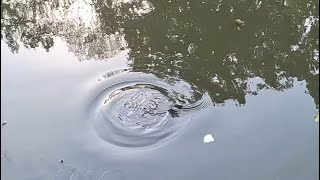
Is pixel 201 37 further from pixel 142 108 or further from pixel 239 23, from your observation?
pixel 142 108

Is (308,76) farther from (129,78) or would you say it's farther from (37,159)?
(37,159)

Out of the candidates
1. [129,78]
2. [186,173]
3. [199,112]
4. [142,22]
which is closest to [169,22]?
[142,22]

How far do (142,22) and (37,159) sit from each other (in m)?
2.16

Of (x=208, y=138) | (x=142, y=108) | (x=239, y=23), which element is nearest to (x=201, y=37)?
(x=239, y=23)

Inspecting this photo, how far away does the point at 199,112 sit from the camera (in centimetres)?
397

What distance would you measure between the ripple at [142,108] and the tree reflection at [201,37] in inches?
6.4

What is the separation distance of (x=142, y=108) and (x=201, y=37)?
4.00 feet

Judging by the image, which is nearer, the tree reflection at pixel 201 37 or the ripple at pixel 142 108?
the ripple at pixel 142 108

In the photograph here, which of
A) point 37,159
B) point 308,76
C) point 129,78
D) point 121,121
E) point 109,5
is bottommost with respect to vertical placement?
point 37,159

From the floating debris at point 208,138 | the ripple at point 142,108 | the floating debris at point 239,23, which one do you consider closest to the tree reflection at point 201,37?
the floating debris at point 239,23

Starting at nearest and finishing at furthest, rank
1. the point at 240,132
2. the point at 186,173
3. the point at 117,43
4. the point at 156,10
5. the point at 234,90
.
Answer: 1. the point at 186,173
2. the point at 240,132
3. the point at 234,90
4. the point at 117,43
5. the point at 156,10

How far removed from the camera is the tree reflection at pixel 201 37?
4.42m

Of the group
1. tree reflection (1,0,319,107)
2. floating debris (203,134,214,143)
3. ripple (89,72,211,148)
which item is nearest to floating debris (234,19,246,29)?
tree reflection (1,0,319,107)

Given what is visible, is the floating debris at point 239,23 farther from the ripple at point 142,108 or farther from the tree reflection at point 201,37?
the ripple at point 142,108
